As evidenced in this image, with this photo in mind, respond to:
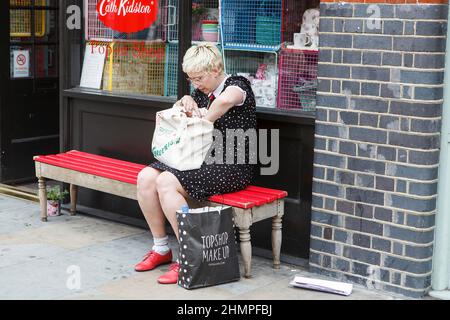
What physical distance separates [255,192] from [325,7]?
4.17ft

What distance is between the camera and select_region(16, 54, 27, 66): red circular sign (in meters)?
7.32

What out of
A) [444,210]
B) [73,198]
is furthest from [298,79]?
[73,198]

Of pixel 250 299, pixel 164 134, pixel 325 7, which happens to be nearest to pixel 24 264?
pixel 164 134

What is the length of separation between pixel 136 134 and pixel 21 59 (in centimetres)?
183

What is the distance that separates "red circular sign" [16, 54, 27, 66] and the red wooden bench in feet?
4.64

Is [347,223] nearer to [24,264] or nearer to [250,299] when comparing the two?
[250,299]

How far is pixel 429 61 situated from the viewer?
173 inches

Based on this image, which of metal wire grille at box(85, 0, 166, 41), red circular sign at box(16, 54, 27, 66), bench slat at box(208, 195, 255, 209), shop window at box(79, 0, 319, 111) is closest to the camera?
bench slat at box(208, 195, 255, 209)

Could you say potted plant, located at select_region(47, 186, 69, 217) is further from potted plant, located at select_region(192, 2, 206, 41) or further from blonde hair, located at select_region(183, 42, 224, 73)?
blonde hair, located at select_region(183, 42, 224, 73)

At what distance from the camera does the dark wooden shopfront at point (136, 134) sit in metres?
5.23

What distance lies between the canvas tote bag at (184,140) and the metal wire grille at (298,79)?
722 mm

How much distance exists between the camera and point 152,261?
200 inches

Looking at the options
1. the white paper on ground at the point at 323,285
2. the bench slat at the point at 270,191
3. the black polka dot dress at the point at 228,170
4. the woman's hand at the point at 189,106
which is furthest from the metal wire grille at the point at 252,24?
the white paper on ground at the point at 323,285

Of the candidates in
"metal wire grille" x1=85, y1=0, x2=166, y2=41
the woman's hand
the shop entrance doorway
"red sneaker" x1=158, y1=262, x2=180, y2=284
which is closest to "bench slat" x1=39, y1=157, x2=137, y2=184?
the woman's hand
